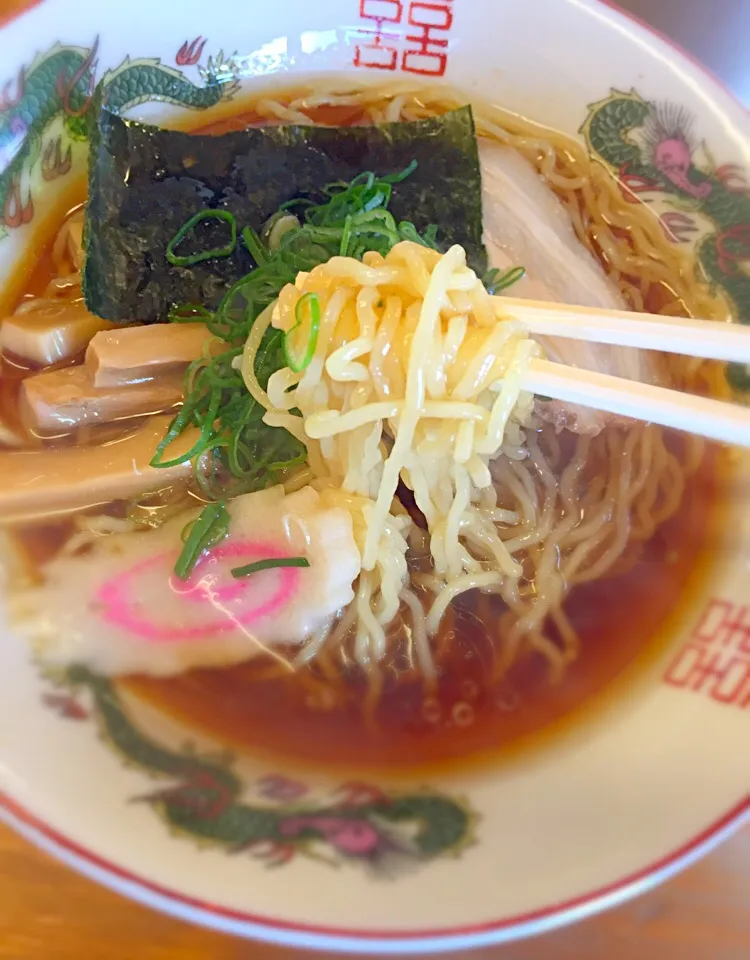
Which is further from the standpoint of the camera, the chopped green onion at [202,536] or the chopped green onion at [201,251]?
the chopped green onion at [201,251]

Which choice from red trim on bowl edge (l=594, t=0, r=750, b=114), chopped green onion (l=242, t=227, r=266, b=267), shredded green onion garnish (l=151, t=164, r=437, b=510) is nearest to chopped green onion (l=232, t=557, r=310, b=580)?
shredded green onion garnish (l=151, t=164, r=437, b=510)

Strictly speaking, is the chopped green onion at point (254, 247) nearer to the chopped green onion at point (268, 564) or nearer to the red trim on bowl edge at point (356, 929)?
the chopped green onion at point (268, 564)

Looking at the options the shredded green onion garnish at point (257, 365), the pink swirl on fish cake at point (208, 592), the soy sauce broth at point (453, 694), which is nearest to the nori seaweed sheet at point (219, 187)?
the shredded green onion garnish at point (257, 365)

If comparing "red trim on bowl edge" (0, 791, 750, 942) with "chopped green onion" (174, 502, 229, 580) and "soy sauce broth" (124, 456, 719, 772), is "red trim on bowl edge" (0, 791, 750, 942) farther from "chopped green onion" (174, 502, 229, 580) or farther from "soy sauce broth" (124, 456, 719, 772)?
"chopped green onion" (174, 502, 229, 580)

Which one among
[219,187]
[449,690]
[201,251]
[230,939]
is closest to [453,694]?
[449,690]

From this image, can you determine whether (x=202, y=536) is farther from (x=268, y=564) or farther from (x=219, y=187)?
(x=219, y=187)

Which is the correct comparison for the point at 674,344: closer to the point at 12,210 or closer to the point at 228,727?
the point at 228,727
